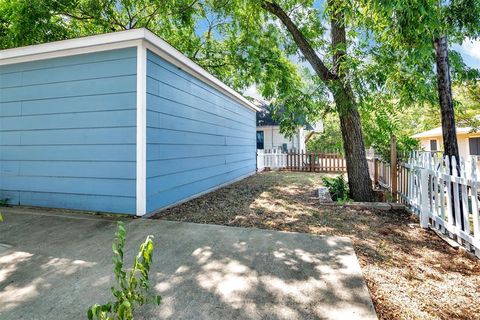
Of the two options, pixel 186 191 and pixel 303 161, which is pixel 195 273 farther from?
pixel 303 161

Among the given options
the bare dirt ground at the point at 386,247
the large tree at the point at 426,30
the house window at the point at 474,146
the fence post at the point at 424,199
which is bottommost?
the bare dirt ground at the point at 386,247

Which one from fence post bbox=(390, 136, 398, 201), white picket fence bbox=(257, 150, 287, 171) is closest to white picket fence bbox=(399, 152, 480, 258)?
fence post bbox=(390, 136, 398, 201)

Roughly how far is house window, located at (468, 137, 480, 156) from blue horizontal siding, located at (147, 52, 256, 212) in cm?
1452

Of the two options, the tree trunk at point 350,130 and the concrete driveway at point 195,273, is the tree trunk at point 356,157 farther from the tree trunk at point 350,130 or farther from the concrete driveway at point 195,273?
the concrete driveway at point 195,273

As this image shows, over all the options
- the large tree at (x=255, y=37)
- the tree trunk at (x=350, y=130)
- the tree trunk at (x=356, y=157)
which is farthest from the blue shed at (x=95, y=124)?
the tree trunk at (x=356, y=157)

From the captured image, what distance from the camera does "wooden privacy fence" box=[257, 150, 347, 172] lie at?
12172mm

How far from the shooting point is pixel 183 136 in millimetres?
5156

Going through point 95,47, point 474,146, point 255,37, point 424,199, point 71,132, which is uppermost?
point 255,37

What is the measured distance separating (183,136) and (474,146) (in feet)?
55.7

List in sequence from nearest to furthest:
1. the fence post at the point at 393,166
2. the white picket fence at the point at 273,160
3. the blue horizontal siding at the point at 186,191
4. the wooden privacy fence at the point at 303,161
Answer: the blue horizontal siding at the point at 186,191 < the fence post at the point at 393,166 < the wooden privacy fence at the point at 303,161 < the white picket fence at the point at 273,160

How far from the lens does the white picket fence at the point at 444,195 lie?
2650mm

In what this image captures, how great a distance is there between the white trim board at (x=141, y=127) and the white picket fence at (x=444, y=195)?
4034 millimetres

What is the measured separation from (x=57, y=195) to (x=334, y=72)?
5614 millimetres

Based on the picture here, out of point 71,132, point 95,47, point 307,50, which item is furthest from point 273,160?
point 95,47
